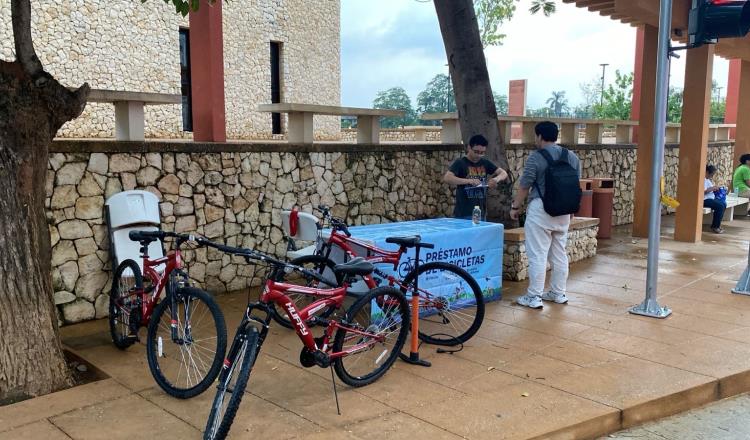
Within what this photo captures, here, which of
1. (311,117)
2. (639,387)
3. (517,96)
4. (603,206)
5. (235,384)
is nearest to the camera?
(235,384)

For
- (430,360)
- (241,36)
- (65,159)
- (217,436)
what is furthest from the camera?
(241,36)

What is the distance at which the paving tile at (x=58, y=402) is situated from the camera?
3748 millimetres

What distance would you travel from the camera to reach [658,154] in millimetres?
5809

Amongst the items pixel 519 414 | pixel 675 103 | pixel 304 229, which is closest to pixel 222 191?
pixel 304 229

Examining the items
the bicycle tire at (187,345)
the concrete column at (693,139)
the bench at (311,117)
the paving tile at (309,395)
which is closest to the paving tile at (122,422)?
the bicycle tire at (187,345)

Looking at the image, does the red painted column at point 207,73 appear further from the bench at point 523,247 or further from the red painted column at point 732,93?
the red painted column at point 732,93

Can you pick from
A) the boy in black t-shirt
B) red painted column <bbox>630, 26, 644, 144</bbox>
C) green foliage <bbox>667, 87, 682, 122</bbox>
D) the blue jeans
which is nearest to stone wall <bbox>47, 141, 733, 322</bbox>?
the boy in black t-shirt

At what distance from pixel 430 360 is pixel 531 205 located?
6.74ft

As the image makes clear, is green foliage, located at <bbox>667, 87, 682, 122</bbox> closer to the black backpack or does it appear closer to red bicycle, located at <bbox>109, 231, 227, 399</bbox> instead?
the black backpack

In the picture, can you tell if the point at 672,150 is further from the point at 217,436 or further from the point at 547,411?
the point at 217,436

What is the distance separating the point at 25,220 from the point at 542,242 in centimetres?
432

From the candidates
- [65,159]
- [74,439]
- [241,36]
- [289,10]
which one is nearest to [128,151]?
[65,159]

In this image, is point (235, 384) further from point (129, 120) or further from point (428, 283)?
point (129, 120)

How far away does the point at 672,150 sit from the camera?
14.5 metres
